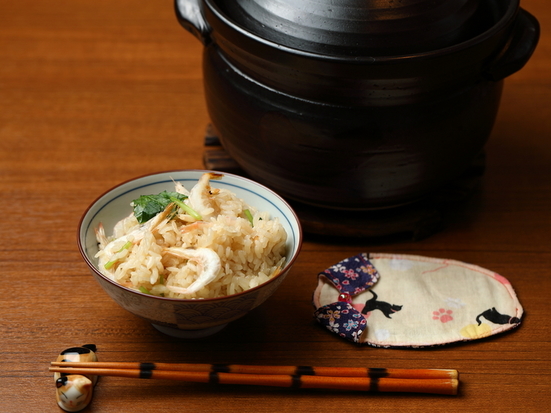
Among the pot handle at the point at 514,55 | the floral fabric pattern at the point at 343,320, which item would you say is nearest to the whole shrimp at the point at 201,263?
the floral fabric pattern at the point at 343,320

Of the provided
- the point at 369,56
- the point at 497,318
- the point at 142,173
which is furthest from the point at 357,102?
the point at 142,173

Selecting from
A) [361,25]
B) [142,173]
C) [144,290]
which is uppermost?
[361,25]

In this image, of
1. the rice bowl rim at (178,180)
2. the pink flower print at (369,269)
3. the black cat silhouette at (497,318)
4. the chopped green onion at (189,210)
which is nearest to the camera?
the rice bowl rim at (178,180)

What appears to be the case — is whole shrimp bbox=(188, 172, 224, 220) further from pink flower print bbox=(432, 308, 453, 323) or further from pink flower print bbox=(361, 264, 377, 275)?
pink flower print bbox=(432, 308, 453, 323)

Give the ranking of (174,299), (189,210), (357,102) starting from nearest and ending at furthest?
(174,299), (189,210), (357,102)

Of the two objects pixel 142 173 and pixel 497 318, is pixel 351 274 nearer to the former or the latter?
pixel 497 318

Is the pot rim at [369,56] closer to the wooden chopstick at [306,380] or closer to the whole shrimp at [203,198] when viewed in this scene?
the whole shrimp at [203,198]
